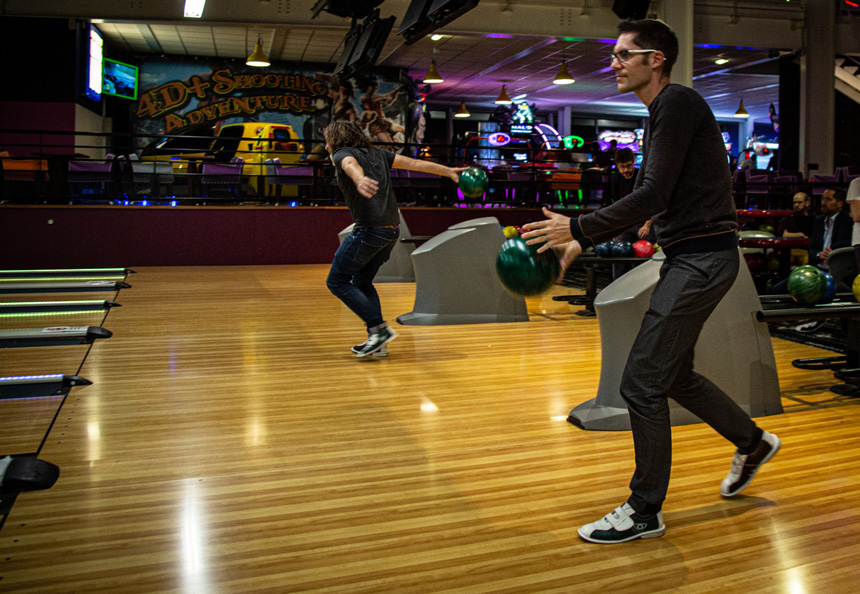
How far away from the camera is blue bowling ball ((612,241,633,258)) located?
6.00 meters

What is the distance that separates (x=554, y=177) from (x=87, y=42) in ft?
29.6

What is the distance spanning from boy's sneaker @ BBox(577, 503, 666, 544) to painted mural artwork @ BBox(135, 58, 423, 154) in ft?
49.7

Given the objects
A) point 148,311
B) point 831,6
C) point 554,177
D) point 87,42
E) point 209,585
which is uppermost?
point 831,6

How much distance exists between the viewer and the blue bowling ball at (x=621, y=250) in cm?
600

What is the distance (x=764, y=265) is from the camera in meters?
6.87

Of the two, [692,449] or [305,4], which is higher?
[305,4]

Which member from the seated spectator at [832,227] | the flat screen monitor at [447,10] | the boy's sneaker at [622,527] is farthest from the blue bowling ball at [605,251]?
the boy's sneaker at [622,527]

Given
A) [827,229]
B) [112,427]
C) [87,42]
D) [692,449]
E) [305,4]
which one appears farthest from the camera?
[87,42]

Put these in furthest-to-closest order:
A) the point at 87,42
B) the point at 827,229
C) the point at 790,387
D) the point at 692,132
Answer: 1. the point at 87,42
2. the point at 827,229
3. the point at 790,387
4. the point at 692,132

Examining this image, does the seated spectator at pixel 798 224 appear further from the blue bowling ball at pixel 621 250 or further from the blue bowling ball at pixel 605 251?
the blue bowling ball at pixel 605 251

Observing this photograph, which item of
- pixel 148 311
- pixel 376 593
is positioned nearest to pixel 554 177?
pixel 148 311

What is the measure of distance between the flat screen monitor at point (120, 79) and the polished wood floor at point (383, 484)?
1241 cm

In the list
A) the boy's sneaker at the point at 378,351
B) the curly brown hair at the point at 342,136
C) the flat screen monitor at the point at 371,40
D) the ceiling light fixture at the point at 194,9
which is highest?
the ceiling light fixture at the point at 194,9

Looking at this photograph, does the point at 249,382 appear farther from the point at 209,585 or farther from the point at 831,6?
the point at 831,6
